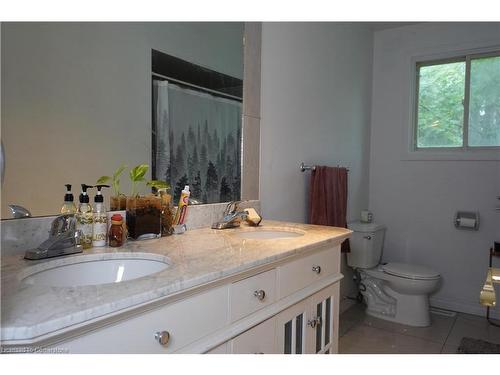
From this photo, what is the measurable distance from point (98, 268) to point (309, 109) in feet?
5.85

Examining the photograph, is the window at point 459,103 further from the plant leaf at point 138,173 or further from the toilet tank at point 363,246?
the plant leaf at point 138,173

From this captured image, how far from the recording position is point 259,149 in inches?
79.4

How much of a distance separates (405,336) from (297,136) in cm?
156

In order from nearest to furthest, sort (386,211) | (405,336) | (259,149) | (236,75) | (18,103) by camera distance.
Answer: (18,103), (236,75), (259,149), (405,336), (386,211)

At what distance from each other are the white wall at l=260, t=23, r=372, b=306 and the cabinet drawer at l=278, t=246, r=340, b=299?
1.94ft

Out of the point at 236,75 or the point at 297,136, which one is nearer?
the point at 236,75

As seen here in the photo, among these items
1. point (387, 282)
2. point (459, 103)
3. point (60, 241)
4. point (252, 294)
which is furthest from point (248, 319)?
point (459, 103)

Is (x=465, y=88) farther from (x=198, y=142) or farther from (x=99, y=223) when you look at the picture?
(x=99, y=223)

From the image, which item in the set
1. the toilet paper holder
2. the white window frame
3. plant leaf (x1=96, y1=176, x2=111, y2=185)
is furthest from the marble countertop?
the white window frame

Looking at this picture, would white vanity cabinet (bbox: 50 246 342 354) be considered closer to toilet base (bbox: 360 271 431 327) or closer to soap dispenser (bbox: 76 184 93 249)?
soap dispenser (bbox: 76 184 93 249)

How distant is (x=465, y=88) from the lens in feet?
9.85
